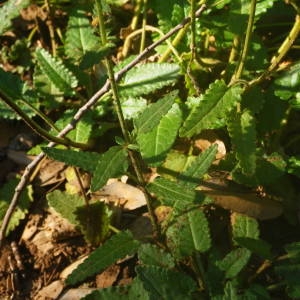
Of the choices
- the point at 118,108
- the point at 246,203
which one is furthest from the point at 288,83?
the point at 118,108

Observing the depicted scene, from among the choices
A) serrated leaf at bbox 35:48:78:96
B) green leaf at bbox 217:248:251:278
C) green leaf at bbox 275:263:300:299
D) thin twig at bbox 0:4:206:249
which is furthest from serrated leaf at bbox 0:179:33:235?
green leaf at bbox 275:263:300:299

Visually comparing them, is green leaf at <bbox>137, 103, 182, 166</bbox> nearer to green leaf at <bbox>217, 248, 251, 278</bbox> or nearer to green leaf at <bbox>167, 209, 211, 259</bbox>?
green leaf at <bbox>167, 209, 211, 259</bbox>

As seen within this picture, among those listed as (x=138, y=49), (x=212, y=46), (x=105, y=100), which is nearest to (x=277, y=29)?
(x=212, y=46)

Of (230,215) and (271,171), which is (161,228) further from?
(271,171)

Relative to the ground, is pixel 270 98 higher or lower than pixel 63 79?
lower

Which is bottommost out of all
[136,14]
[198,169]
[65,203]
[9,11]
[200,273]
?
[200,273]

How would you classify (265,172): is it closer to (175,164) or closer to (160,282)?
(175,164)
